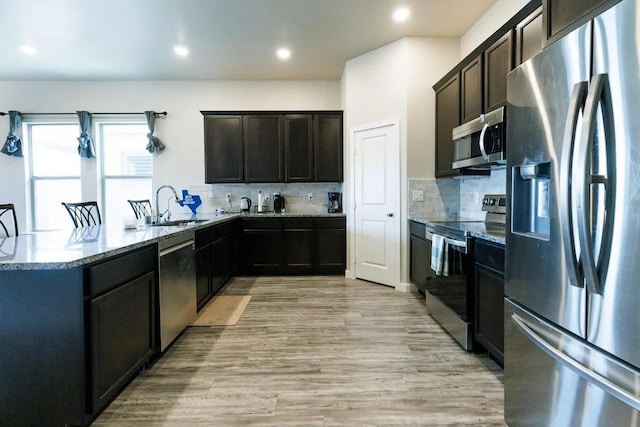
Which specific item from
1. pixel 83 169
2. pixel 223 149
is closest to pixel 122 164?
pixel 83 169

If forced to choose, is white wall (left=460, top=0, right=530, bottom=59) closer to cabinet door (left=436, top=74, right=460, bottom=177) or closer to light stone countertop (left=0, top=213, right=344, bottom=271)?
cabinet door (left=436, top=74, right=460, bottom=177)

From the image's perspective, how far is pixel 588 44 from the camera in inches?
43.3

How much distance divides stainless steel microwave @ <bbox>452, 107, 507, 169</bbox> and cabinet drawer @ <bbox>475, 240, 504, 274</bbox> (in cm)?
71

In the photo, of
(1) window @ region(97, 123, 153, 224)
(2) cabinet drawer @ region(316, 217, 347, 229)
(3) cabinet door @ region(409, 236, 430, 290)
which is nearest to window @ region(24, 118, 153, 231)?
(1) window @ region(97, 123, 153, 224)

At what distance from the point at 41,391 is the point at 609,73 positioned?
252 centimetres

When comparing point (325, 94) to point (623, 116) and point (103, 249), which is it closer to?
point (103, 249)

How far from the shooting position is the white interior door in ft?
13.8

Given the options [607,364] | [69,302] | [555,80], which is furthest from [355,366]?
[555,80]

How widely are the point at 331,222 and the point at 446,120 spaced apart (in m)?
2.02

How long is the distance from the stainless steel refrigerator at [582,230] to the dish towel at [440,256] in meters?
1.28

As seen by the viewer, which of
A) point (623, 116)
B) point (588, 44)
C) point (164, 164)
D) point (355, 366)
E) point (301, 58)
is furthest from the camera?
point (164, 164)

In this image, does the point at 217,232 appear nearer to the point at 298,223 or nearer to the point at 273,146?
the point at 298,223

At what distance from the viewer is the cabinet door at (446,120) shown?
3464 millimetres

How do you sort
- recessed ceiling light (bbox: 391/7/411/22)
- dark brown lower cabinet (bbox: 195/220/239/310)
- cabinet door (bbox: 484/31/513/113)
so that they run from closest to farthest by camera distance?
cabinet door (bbox: 484/31/513/113) < dark brown lower cabinet (bbox: 195/220/239/310) < recessed ceiling light (bbox: 391/7/411/22)
